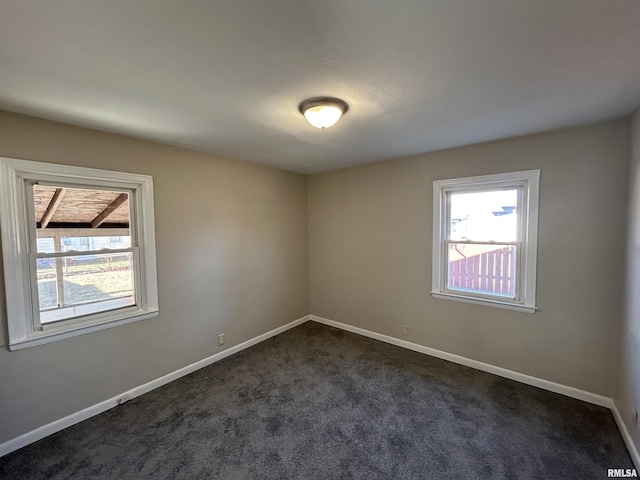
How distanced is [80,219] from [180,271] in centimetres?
95

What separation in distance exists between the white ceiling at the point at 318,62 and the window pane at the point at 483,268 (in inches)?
48.4

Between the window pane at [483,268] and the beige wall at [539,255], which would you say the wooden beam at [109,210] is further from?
the window pane at [483,268]

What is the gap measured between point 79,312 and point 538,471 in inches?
140

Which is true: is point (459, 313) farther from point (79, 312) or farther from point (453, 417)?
point (79, 312)

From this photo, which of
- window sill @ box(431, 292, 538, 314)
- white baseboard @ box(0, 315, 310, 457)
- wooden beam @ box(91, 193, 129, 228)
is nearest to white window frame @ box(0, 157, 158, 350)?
wooden beam @ box(91, 193, 129, 228)

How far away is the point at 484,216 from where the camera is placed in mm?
2926

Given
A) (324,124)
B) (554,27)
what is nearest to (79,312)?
(324,124)

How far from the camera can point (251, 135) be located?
2512mm

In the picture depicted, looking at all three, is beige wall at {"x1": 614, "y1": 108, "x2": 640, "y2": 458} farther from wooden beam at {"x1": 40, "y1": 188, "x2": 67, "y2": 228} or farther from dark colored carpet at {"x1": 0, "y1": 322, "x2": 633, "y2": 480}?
wooden beam at {"x1": 40, "y1": 188, "x2": 67, "y2": 228}

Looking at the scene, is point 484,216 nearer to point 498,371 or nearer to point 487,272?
point 487,272

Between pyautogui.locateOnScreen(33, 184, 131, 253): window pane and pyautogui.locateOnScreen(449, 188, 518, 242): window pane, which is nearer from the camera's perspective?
pyautogui.locateOnScreen(33, 184, 131, 253): window pane

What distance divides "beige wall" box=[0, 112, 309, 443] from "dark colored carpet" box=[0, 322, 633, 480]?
31 centimetres

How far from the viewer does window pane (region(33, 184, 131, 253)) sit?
6.98ft

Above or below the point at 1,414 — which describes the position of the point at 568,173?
above
